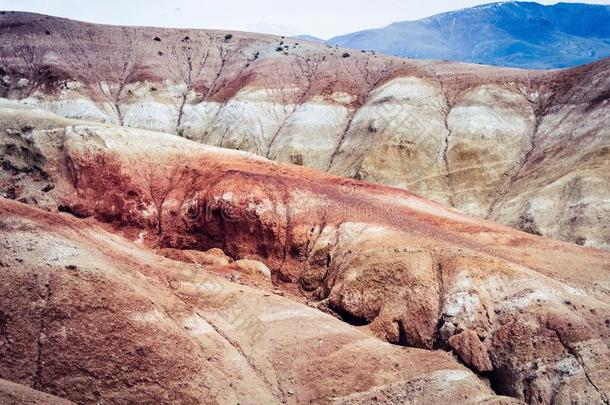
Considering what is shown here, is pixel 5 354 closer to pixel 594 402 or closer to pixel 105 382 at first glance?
pixel 105 382

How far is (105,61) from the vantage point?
238 ft

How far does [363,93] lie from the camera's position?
62.9 meters

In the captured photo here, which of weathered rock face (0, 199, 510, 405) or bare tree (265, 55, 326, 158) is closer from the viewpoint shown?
weathered rock face (0, 199, 510, 405)

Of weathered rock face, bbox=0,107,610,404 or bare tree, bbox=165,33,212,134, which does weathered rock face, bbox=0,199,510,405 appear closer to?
weathered rock face, bbox=0,107,610,404

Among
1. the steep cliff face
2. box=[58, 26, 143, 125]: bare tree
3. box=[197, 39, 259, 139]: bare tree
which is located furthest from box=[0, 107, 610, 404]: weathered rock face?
box=[58, 26, 143, 125]: bare tree

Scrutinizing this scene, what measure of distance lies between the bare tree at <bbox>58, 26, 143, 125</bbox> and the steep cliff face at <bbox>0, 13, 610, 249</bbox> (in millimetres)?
256

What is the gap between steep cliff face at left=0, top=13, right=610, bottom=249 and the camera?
1639 inches

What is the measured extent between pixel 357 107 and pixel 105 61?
127ft

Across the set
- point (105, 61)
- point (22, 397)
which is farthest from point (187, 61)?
point (22, 397)

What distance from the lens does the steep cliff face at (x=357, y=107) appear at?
4162cm

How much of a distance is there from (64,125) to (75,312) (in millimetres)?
18059

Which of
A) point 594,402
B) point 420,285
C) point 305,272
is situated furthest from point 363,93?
point 594,402

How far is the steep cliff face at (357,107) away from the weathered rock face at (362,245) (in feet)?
50.4

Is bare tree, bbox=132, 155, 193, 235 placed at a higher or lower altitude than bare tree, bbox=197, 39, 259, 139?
lower
